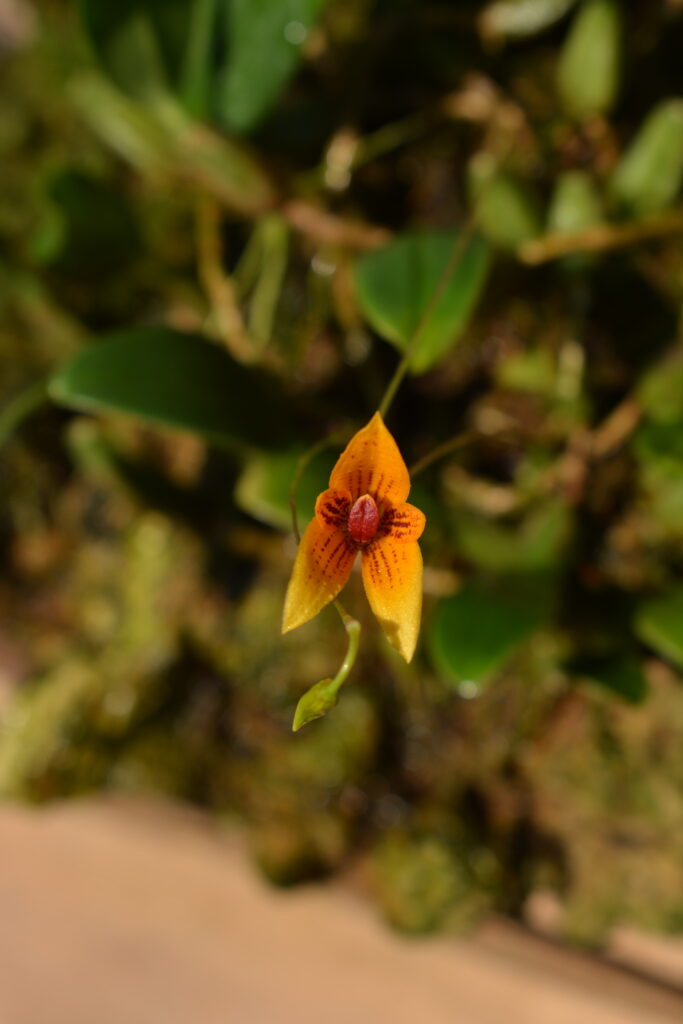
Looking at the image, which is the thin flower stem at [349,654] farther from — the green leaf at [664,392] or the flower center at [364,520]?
the green leaf at [664,392]

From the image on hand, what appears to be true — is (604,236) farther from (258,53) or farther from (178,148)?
(178,148)

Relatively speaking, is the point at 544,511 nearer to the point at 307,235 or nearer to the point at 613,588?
the point at 613,588

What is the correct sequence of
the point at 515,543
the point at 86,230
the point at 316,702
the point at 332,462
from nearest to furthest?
the point at 316,702 < the point at 332,462 < the point at 515,543 < the point at 86,230

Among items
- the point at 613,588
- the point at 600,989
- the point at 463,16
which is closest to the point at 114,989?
the point at 600,989

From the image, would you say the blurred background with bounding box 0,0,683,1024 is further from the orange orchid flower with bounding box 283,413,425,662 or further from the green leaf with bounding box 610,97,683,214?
the orange orchid flower with bounding box 283,413,425,662

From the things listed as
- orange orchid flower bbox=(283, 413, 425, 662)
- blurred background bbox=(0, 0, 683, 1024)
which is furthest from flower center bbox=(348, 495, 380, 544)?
blurred background bbox=(0, 0, 683, 1024)

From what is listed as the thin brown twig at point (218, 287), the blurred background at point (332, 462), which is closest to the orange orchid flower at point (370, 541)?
the blurred background at point (332, 462)

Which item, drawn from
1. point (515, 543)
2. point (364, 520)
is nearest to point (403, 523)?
point (364, 520)
